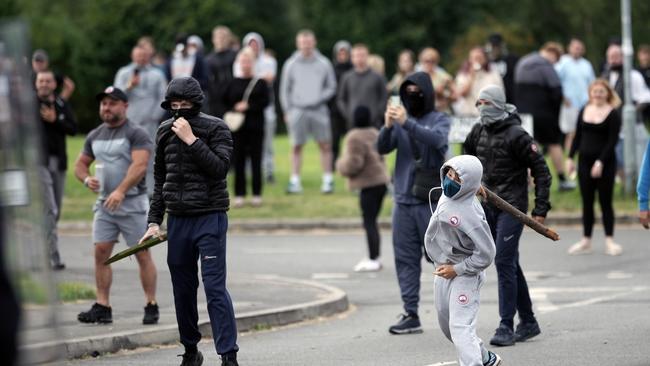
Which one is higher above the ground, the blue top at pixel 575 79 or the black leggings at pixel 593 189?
the blue top at pixel 575 79

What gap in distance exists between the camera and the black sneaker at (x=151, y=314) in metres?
12.8

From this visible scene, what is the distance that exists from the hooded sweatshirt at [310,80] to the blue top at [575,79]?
12.6ft

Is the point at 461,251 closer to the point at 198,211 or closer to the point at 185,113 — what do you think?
the point at 198,211

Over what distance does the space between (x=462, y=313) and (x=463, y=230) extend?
1.72ft

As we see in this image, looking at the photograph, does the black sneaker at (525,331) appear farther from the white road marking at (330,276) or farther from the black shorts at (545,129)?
the black shorts at (545,129)

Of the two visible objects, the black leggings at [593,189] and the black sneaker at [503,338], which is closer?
the black sneaker at [503,338]

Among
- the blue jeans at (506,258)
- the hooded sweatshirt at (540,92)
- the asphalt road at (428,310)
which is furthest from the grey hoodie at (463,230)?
the hooded sweatshirt at (540,92)

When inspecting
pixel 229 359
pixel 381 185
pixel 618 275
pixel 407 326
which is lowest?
pixel 618 275

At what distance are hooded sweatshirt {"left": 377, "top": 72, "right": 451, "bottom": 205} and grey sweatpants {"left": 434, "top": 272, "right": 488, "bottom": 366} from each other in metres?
2.62

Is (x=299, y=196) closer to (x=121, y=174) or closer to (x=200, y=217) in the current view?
(x=121, y=174)

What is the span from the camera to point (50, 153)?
17.3m

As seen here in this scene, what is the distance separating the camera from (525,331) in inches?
478

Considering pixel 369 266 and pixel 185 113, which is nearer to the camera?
pixel 185 113

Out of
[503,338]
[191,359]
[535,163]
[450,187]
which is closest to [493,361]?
[450,187]
